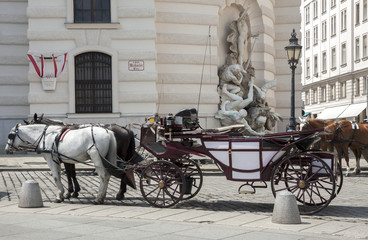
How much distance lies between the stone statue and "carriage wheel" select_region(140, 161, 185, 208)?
12160mm

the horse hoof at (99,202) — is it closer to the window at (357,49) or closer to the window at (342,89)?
the window at (357,49)

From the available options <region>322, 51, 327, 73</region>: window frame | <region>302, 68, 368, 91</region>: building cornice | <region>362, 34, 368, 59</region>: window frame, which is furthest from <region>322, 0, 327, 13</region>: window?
<region>362, 34, 368, 59</region>: window frame

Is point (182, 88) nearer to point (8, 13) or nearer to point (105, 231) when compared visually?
point (8, 13)

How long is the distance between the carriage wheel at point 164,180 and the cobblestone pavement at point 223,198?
0.25m

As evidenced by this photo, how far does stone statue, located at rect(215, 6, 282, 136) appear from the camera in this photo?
76.4 feet

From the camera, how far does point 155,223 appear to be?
A: 904 cm

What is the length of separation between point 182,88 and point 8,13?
24.7 feet

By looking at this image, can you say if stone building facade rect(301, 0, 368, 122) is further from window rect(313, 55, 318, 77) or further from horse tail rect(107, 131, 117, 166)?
horse tail rect(107, 131, 117, 166)

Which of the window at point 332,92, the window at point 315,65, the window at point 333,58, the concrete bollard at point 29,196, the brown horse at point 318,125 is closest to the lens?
the concrete bollard at point 29,196

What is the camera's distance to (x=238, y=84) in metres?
24.0

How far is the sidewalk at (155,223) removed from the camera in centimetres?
807

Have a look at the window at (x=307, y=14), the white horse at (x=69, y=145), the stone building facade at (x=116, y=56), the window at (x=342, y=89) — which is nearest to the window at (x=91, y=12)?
the stone building facade at (x=116, y=56)

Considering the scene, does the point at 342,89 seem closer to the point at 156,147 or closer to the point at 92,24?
the point at 92,24

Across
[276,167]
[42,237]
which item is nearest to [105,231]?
[42,237]
